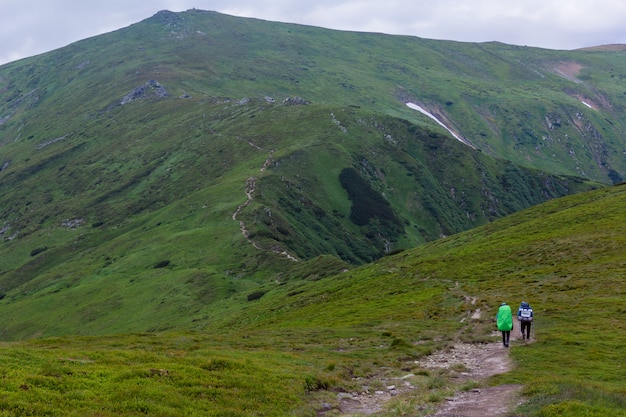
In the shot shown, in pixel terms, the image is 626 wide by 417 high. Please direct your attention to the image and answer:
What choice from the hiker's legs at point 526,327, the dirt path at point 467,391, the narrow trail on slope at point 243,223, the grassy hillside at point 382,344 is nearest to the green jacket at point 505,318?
the dirt path at point 467,391

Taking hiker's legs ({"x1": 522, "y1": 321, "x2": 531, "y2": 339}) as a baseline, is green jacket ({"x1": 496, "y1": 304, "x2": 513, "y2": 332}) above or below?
above

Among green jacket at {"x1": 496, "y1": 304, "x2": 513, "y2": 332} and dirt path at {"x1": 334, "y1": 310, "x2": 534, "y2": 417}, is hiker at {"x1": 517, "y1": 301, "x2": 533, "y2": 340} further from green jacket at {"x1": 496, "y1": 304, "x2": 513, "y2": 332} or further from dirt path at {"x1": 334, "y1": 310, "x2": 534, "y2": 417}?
green jacket at {"x1": 496, "y1": 304, "x2": 513, "y2": 332}

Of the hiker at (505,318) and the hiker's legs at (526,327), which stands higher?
the hiker at (505,318)

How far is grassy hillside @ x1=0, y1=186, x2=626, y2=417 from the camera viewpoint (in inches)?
898

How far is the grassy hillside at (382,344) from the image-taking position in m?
22.8

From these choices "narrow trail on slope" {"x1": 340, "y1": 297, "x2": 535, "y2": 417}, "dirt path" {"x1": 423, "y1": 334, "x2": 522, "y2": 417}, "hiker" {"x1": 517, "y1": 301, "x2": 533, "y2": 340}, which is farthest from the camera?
"hiker" {"x1": 517, "y1": 301, "x2": 533, "y2": 340}

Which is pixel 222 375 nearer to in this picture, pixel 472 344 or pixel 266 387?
pixel 266 387

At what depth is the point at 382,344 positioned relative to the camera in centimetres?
4391

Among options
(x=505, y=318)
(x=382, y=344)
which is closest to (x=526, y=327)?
(x=505, y=318)

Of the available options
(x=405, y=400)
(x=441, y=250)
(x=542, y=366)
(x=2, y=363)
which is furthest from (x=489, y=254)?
(x=2, y=363)

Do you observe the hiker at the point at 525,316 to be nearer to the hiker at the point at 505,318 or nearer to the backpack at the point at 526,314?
the backpack at the point at 526,314

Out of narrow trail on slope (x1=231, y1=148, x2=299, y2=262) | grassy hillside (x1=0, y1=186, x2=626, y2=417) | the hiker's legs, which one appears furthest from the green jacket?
narrow trail on slope (x1=231, y1=148, x2=299, y2=262)

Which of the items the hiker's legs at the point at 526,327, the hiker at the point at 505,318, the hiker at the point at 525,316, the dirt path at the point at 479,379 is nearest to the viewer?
the dirt path at the point at 479,379

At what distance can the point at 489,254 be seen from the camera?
84875 millimetres
